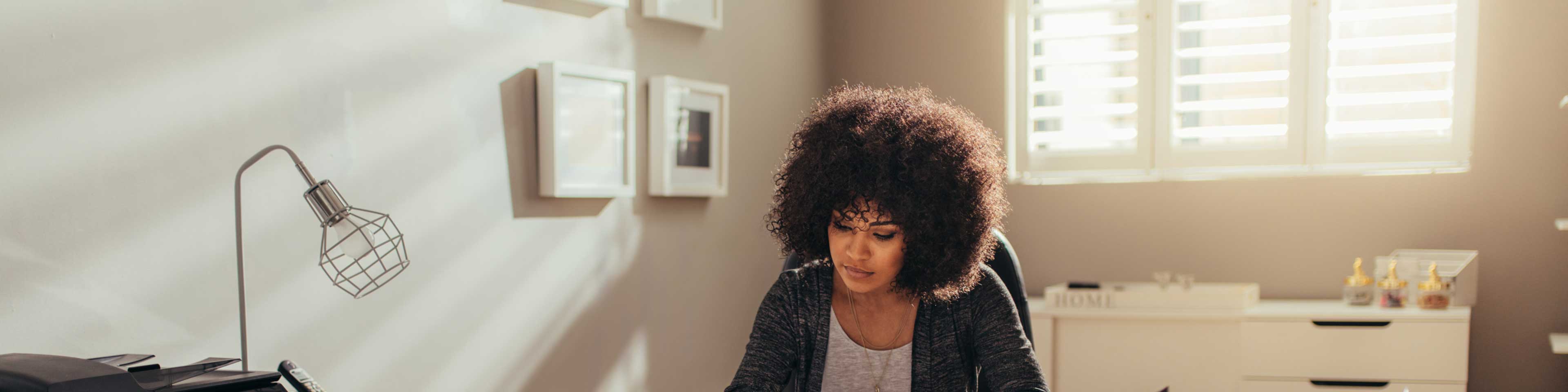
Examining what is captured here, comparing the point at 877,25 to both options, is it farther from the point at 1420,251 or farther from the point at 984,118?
the point at 1420,251

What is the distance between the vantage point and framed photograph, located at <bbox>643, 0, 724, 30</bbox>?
100 inches

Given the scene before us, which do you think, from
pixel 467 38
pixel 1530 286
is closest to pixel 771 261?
pixel 467 38

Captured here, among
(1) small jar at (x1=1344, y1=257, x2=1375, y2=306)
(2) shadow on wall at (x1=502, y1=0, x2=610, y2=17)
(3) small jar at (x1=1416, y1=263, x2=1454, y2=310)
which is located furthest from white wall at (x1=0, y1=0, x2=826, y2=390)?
(3) small jar at (x1=1416, y1=263, x2=1454, y2=310)

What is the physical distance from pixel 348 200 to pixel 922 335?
39.4 inches

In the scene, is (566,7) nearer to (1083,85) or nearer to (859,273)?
(859,273)

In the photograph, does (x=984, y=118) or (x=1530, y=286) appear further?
(x=984, y=118)

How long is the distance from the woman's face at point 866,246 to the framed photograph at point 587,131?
0.97 m

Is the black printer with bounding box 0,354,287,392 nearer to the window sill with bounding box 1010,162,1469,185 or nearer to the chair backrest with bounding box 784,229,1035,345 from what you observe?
the chair backrest with bounding box 784,229,1035,345

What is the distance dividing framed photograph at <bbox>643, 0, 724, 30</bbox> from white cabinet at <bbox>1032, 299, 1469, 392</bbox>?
4.05 ft

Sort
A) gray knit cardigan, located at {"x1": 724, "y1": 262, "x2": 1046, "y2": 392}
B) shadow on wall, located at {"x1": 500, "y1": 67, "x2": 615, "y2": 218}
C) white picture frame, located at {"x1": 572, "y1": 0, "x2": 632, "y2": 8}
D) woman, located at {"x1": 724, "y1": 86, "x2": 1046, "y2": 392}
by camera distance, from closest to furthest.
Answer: woman, located at {"x1": 724, "y1": 86, "x2": 1046, "y2": 392}, gray knit cardigan, located at {"x1": 724, "y1": 262, "x2": 1046, "y2": 392}, shadow on wall, located at {"x1": 500, "y1": 67, "x2": 615, "y2": 218}, white picture frame, located at {"x1": 572, "y1": 0, "x2": 632, "y2": 8}

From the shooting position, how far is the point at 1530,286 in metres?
2.90

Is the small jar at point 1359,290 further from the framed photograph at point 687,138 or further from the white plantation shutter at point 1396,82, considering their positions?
the framed photograph at point 687,138

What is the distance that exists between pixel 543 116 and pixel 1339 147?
233cm

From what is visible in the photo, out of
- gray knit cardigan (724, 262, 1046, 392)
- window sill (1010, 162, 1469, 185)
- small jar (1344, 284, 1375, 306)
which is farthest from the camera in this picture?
window sill (1010, 162, 1469, 185)
